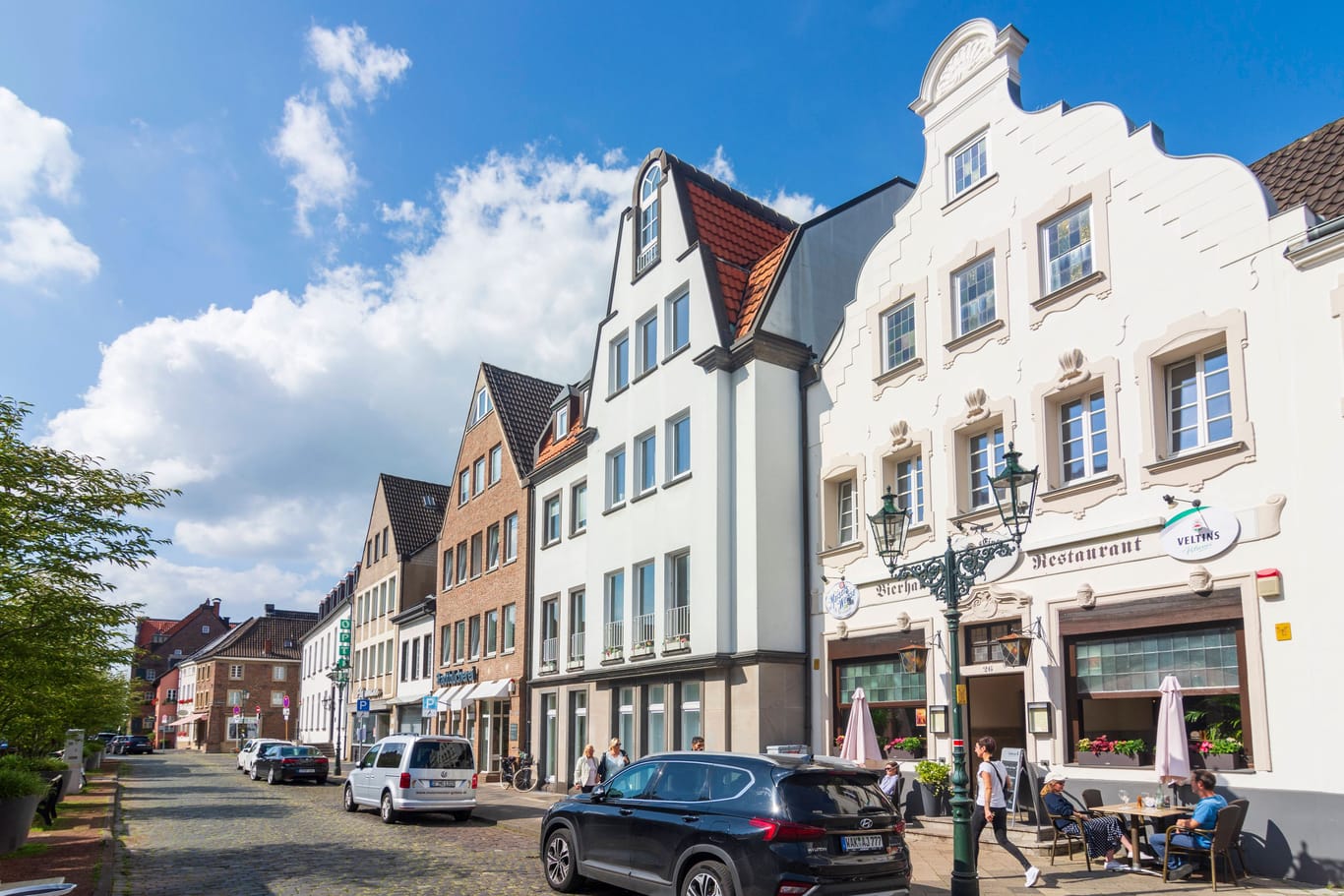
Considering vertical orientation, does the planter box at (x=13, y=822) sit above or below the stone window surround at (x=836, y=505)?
below

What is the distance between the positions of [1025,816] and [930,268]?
9.21 m

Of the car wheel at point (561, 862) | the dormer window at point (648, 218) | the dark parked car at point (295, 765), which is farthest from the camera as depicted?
the dark parked car at point (295, 765)

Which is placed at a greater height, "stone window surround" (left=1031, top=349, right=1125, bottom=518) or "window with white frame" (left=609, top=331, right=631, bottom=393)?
"window with white frame" (left=609, top=331, right=631, bottom=393)

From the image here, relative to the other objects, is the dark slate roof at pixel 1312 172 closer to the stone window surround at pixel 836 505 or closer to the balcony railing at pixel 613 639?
the stone window surround at pixel 836 505

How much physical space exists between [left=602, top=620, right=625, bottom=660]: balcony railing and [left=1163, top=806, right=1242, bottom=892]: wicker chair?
1492 cm

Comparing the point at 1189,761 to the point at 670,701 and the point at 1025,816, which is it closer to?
the point at 1025,816

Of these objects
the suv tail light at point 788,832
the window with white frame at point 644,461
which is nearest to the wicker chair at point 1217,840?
the suv tail light at point 788,832

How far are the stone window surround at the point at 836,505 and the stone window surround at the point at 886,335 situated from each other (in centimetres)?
143

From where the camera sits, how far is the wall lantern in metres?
15.6

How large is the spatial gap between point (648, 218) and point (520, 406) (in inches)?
483

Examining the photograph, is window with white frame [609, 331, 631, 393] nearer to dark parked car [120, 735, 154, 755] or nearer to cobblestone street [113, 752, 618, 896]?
cobblestone street [113, 752, 618, 896]

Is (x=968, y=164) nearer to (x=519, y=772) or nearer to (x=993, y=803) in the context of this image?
(x=993, y=803)

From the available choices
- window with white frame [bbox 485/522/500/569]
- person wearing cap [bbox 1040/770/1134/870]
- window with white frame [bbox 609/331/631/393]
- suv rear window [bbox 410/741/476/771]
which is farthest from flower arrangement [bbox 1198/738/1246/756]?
window with white frame [bbox 485/522/500/569]

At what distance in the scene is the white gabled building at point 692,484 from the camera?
842 inches
